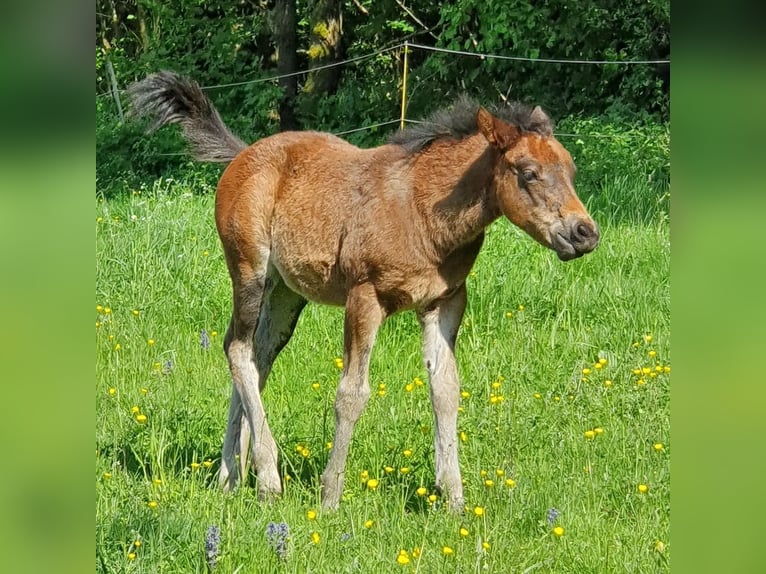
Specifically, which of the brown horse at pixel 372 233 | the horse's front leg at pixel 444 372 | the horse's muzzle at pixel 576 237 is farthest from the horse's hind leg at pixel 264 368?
the horse's muzzle at pixel 576 237

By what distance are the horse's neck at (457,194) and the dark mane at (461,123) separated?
0.08 m

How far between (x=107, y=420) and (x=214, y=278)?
2.70 m

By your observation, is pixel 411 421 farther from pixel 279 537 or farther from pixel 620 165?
pixel 620 165

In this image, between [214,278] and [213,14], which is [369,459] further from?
[213,14]

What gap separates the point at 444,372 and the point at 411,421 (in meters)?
Result: 0.74

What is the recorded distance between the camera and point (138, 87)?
5816 millimetres

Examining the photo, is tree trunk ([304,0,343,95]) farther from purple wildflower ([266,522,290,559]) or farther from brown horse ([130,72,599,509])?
purple wildflower ([266,522,290,559])

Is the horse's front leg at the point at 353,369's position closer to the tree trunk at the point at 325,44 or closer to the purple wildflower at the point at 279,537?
the purple wildflower at the point at 279,537

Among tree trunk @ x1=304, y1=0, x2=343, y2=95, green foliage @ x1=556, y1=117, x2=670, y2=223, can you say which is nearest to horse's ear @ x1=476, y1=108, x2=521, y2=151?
green foliage @ x1=556, y1=117, x2=670, y2=223

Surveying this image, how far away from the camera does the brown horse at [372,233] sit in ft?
15.3

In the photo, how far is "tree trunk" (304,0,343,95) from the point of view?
17.6m

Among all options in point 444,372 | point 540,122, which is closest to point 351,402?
point 444,372

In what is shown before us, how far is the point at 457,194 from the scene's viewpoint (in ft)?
16.0
